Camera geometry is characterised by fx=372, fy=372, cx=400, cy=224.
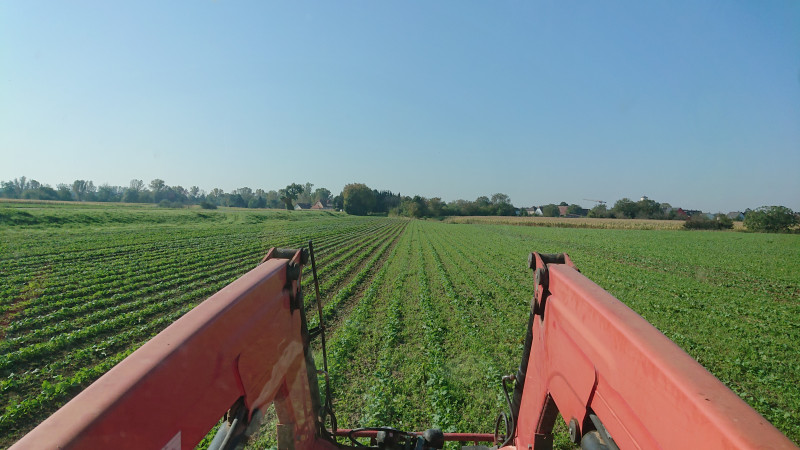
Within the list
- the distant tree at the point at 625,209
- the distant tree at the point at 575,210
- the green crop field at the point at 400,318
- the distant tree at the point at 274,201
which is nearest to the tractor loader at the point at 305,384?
the green crop field at the point at 400,318

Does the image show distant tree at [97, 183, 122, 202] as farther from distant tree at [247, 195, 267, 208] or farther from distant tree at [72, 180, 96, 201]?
distant tree at [247, 195, 267, 208]

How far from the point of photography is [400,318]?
877cm

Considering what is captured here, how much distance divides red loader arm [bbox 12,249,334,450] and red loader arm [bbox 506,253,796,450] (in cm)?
127

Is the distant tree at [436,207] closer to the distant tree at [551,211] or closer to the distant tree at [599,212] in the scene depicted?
the distant tree at [551,211]

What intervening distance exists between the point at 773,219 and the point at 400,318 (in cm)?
5615

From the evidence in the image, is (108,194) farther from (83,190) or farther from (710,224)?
(710,224)

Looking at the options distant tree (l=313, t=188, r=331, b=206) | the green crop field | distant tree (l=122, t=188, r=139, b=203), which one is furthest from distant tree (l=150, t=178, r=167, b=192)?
the green crop field

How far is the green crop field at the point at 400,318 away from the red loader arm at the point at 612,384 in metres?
3.01

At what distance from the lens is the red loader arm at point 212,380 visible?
2.78 ft

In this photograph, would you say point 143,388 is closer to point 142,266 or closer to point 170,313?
point 170,313

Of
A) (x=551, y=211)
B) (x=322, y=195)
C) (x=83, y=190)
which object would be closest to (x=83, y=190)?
(x=83, y=190)

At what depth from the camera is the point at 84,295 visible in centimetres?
1016

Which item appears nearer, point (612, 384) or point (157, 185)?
point (612, 384)

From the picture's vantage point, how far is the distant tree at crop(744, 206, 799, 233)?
43000 mm
